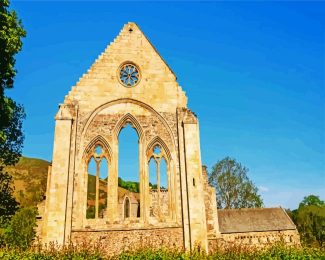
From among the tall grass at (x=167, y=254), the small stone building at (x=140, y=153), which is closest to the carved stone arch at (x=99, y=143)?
the small stone building at (x=140, y=153)

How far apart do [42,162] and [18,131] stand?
259 ft

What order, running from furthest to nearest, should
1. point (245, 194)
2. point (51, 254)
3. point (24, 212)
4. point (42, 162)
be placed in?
point (42, 162), point (245, 194), point (24, 212), point (51, 254)

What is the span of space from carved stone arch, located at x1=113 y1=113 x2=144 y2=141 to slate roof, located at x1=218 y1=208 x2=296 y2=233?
21829mm

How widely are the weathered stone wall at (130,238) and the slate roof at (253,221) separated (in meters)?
20.9

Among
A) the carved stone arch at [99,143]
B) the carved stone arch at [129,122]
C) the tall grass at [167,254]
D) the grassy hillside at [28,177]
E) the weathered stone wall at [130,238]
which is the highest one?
the grassy hillside at [28,177]

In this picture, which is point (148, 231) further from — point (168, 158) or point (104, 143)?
point (104, 143)

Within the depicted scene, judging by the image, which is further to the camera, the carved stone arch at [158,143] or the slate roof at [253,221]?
the slate roof at [253,221]

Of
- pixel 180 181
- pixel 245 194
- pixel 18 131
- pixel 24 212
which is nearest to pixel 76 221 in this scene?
pixel 180 181

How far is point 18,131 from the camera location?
21703 mm

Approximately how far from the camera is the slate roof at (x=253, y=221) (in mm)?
34188

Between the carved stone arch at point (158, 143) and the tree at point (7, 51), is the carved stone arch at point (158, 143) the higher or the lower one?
the lower one

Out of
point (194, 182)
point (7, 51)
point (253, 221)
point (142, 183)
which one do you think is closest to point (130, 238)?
point (142, 183)

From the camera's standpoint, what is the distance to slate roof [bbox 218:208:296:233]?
3419 centimetres

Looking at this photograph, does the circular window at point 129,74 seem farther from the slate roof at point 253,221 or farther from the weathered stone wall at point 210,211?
the slate roof at point 253,221
